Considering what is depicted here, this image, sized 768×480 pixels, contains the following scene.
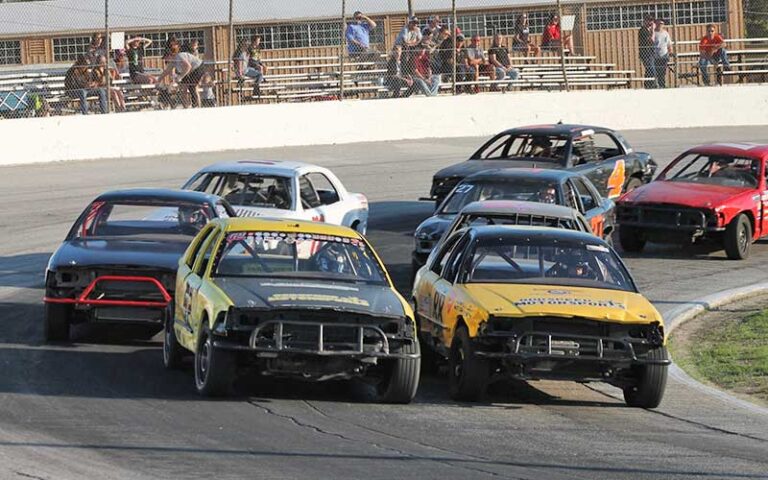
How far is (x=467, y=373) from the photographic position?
11641 mm

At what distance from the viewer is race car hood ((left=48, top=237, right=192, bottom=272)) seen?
13.8 meters

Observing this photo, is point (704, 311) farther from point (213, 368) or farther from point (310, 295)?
point (213, 368)

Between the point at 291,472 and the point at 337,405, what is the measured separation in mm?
2395

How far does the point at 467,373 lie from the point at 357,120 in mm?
22337

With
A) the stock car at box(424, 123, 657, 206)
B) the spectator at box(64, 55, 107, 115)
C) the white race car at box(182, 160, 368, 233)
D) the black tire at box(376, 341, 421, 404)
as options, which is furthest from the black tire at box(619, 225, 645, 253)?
the spectator at box(64, 55, 107, 115)

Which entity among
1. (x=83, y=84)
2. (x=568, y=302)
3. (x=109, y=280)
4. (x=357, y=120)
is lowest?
(x=568, y=302)

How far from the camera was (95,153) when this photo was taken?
Answer: 29.7 metres

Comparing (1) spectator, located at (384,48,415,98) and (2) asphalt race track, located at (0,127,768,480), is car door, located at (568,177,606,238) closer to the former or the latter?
(2) asphalt race track, located at (0,127,768,480)

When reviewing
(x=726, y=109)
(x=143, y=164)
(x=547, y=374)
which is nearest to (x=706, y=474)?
(x=547, y=374)

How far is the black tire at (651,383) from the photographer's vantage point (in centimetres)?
1166

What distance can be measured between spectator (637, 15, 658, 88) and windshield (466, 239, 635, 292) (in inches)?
992

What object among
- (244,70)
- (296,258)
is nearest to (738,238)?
(296,258)

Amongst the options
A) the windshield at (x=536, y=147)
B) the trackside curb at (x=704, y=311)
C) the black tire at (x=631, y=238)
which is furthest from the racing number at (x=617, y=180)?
the trackside curb at (x=704, y=311)

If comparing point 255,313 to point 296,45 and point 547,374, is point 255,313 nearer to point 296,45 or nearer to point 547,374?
point 547,374
